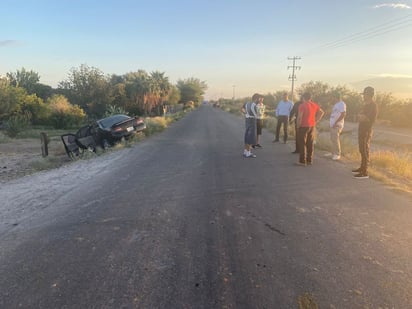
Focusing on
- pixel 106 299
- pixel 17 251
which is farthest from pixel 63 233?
pixel 106 299

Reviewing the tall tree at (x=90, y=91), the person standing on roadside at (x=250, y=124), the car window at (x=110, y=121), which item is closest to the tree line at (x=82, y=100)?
the tall tree at (x=90, y=91)

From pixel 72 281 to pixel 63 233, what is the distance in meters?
1.46

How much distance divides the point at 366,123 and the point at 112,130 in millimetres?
10168

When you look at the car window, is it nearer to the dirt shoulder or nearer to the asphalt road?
the dirt shoulder

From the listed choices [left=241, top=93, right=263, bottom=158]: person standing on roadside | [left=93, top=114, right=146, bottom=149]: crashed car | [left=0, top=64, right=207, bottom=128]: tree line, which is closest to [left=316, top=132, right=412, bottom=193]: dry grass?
[left=241, top=93, right=263, bottom=158]: person standing on roadside

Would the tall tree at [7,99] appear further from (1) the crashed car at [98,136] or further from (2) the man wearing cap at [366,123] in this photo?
(2) the man wearing cap at [366,123]

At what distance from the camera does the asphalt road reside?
127 inches

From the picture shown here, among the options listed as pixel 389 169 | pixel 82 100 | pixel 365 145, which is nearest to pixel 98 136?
pixel 365 145

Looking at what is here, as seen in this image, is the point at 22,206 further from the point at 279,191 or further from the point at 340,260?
the point at 340,260

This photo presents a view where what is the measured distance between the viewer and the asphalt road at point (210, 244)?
3.24 metres

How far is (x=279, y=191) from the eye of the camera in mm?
6750

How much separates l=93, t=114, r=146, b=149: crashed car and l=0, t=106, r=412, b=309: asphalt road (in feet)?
23.8

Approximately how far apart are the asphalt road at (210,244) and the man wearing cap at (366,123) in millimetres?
367

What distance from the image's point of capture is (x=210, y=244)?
430cm
